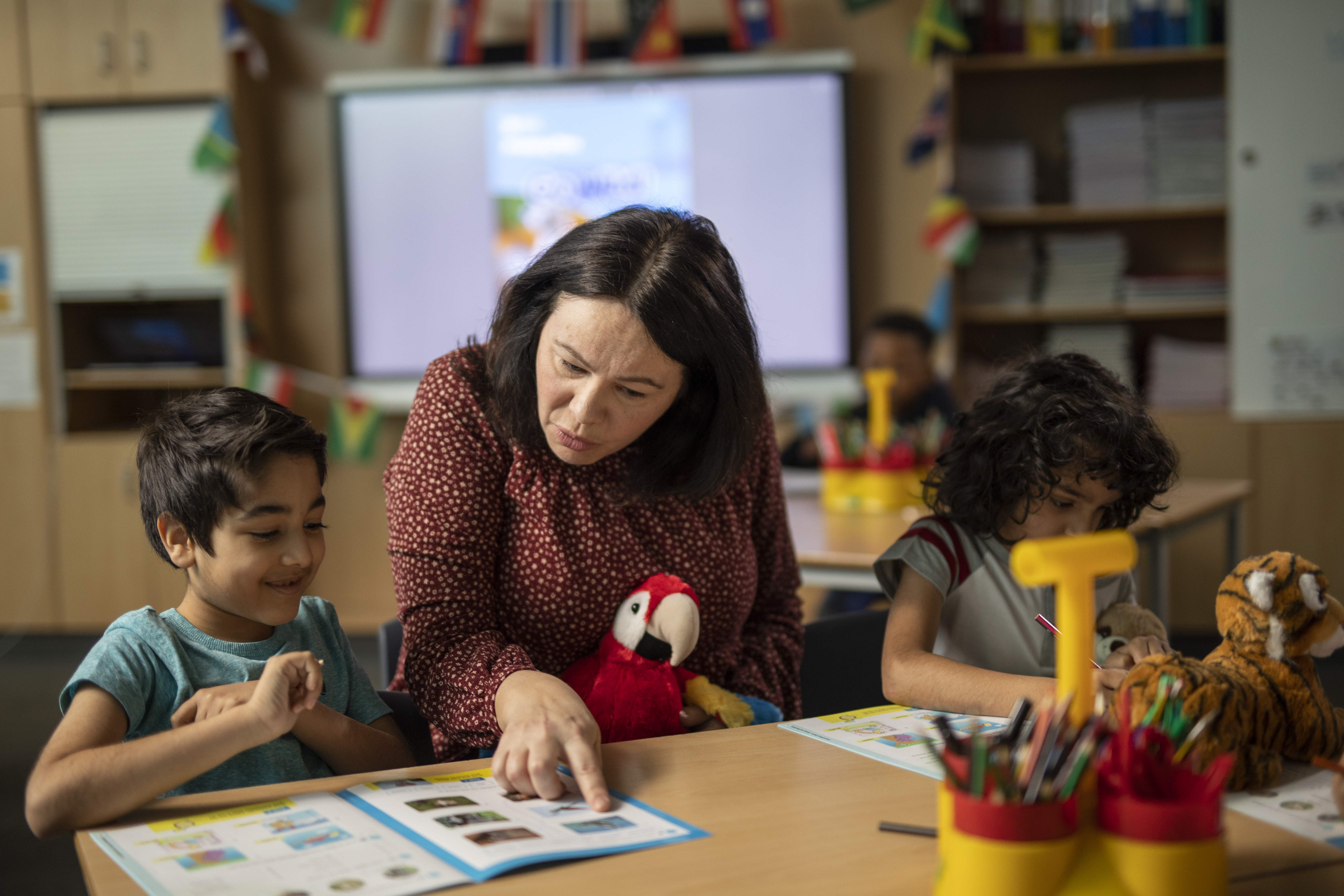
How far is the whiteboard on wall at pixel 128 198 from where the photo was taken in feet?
13.3

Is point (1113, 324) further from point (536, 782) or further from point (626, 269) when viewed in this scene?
point (536, 782)

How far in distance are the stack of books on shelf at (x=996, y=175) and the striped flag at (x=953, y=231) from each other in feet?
0.51

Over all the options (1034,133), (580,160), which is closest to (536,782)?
(580,160)

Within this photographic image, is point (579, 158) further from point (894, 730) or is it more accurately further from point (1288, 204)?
point (894, 730)

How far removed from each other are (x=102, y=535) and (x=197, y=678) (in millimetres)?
3440

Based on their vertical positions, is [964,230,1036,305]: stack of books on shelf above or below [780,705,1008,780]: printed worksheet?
above

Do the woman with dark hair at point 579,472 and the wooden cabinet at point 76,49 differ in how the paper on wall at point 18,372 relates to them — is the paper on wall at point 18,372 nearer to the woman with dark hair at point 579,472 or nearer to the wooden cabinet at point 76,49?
the wooden cabinet at point 76,49

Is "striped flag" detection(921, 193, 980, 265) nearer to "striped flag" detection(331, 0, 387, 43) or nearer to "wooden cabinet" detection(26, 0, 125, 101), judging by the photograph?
"striped flag" detection(331, 0, 387, 43)

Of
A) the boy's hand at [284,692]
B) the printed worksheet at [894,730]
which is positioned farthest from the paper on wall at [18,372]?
the printed worksheet at [894,730]

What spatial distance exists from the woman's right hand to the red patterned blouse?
0.12 meters

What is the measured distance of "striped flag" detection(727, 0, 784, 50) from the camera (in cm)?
391

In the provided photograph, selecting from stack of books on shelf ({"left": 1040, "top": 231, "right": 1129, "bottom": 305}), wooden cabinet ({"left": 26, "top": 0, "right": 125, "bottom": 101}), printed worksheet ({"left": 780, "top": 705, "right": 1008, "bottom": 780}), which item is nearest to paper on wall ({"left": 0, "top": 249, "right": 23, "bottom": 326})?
wooden cabinet ({"left": 26, "top": 0, "right": 125, "bottom": 101})

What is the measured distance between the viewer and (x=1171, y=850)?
0.65 metres

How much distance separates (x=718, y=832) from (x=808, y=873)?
92 millimetres
